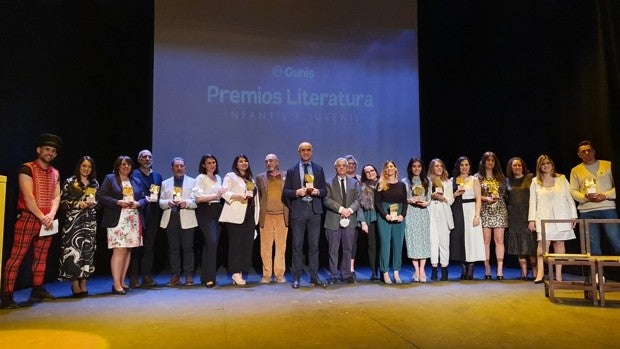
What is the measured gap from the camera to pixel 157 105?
5484 mm

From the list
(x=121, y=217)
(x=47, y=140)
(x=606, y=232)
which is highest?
(x=47, y=140)

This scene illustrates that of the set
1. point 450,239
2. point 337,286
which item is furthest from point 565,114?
point 337,286

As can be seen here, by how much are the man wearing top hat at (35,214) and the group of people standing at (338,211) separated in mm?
285

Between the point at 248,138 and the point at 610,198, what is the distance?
163 inches

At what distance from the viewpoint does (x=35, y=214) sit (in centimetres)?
380

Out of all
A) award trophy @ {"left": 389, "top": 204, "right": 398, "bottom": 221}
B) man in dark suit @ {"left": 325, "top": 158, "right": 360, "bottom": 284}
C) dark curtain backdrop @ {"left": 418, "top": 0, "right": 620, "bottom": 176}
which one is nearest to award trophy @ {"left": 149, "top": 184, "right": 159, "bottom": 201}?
man in dark suit @ {"left": 325, "top": 158, "right": 360, "bottom": 284}

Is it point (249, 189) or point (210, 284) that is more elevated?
point (249, 189)

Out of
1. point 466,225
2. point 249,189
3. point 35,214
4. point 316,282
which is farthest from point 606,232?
point 35,214

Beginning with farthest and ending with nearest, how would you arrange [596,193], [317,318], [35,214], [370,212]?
[370,212] → [596,193] → [35,214] → [317,318]

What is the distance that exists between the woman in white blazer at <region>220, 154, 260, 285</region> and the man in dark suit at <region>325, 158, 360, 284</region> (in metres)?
0.84

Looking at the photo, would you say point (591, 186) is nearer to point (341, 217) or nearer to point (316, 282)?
point (341, 217)

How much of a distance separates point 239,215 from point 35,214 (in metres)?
1.88

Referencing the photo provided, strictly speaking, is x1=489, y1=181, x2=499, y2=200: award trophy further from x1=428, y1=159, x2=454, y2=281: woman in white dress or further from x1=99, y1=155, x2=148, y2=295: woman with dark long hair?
x1=99, y1=155, x2=148, y2=295: woman with dark long hair

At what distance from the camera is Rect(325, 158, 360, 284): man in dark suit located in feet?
15.6
